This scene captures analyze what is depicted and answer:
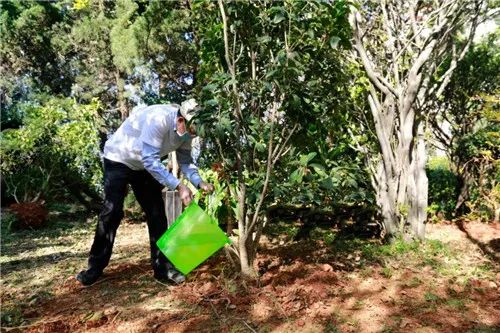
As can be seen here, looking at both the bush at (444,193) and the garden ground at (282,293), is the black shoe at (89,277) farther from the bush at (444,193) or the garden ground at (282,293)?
the bush at (444,193)

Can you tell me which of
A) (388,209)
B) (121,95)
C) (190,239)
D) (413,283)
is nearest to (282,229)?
(388,209)

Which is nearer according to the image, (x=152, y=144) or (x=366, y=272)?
(x=152, y=144)

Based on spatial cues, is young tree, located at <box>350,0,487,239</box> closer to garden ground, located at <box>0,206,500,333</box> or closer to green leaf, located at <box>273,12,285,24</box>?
→ garden ground, located at <box>0,206,500,333</box>

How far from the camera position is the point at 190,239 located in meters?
2.50

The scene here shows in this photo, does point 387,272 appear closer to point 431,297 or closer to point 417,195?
point 431,297

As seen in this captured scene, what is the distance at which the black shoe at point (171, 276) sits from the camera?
9.68ft

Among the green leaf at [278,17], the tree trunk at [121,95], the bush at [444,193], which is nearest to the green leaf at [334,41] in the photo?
the green leaf at [278,17]

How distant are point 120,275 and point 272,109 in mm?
1751

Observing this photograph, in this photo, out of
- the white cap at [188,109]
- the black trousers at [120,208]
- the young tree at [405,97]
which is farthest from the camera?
the young tree at [405,97]

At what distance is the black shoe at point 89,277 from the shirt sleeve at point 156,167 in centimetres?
98

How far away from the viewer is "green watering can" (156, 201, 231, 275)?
248 cm

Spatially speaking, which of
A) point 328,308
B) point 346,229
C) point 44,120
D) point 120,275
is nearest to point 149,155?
point 120,275

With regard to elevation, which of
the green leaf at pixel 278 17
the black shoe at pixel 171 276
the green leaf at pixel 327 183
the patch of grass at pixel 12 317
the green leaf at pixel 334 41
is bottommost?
the patch of grass at pixel 12 317

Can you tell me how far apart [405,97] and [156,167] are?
280cm
